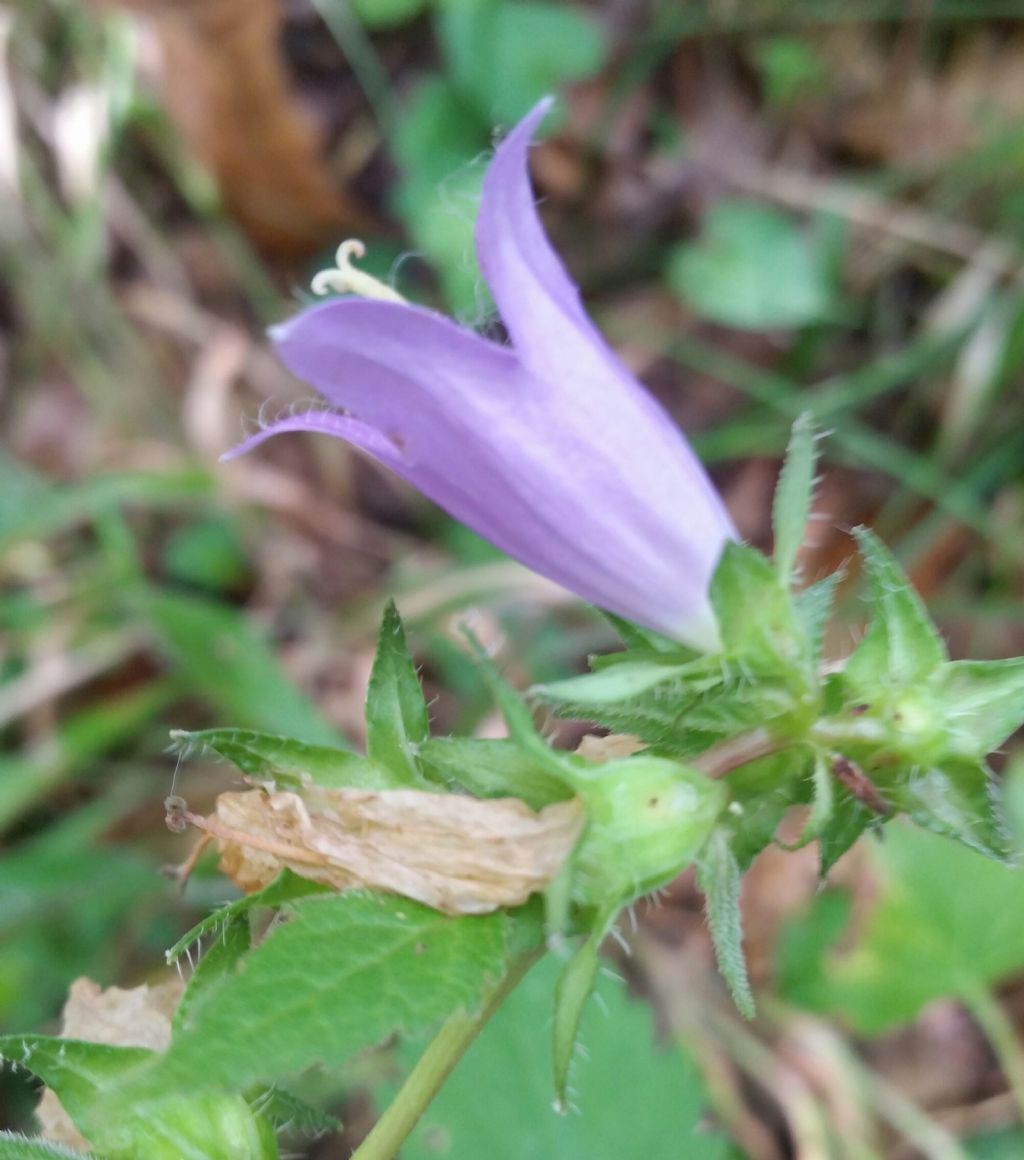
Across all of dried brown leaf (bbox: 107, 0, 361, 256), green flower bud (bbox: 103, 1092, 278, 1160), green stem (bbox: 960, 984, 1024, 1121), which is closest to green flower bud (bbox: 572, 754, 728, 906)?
green flower bud (bbox: 103, 1092, 278, 1160)

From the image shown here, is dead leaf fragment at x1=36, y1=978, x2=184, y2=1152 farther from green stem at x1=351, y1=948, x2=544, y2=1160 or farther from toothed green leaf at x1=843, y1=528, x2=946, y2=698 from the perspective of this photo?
toothed green leaf at x1=843, y1=528, x2=946, y2=698

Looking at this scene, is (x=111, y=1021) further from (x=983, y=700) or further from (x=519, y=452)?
(x=983, y=700)

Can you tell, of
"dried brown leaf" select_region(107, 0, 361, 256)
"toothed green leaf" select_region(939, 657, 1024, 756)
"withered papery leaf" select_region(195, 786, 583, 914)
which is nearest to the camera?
"withered papery leaf" select_region(195, 786, 583, 914)

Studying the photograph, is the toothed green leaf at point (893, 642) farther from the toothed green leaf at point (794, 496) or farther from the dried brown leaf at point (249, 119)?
the dried brown leaf at point (249, 119)

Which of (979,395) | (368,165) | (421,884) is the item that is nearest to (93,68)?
(368,165)

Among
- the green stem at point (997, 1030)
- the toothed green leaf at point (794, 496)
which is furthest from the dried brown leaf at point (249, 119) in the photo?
the toothed green leaf at point (794, 496)

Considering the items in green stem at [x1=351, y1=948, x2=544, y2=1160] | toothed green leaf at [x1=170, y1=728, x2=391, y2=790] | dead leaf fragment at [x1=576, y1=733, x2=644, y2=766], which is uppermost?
toothed green leaf at [x1=170, y1=728, x2=391, y2=790]
